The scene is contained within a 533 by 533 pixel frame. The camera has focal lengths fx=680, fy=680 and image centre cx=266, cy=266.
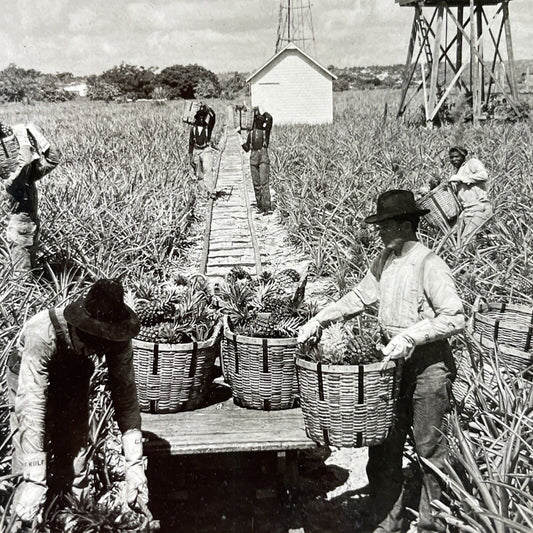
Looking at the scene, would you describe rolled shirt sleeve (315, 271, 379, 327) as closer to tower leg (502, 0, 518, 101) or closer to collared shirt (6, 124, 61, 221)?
collared shirt (6, 124, 61, 221)

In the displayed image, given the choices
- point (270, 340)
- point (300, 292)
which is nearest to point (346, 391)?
point (270, 340)

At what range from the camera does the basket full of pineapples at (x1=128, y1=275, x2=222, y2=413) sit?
150 inches

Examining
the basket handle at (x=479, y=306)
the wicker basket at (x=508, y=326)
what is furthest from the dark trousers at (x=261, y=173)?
the wicker basket at (x=508, y=326)

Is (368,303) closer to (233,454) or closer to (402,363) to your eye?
(402,363)

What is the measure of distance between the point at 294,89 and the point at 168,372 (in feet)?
103

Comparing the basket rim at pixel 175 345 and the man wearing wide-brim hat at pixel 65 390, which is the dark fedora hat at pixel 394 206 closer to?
the basket rim at pixel 175 345

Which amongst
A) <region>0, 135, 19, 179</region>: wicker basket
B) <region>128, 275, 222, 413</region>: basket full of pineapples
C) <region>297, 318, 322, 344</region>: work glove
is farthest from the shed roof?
<region>297, 318, 322, 344</region>: work glove

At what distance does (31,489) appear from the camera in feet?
8.89

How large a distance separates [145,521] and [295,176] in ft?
32.0

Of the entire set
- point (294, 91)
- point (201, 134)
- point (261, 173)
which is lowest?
point (261, 173)

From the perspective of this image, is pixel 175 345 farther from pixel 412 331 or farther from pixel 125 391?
pixel 412 331

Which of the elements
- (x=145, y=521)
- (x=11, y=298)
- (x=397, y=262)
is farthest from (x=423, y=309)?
(x=11, y=298)

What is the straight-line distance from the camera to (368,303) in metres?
3.73

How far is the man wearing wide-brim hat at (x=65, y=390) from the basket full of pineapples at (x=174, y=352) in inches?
22.9
